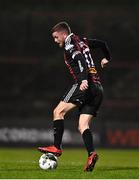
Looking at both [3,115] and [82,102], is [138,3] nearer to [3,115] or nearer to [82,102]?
[3,115]

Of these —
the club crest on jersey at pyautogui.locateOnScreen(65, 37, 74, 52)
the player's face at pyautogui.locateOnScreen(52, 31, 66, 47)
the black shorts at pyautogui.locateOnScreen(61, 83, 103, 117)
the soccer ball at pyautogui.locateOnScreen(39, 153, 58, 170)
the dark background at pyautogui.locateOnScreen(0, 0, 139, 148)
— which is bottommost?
the soccer ball at pyautogui.locateOnScreen(39, 153, 58, 170)

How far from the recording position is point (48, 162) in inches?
401

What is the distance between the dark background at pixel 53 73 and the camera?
20.9m

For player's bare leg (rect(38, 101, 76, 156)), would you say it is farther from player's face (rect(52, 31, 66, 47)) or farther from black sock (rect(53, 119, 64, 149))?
player's face (rect(52, 31, 66, 47))

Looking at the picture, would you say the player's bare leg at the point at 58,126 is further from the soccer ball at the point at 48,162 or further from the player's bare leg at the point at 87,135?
the player's bare leg at the point at 87,135

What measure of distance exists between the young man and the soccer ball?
0.07m

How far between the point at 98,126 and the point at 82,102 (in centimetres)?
1055

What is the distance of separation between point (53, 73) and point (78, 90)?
12.4 meters

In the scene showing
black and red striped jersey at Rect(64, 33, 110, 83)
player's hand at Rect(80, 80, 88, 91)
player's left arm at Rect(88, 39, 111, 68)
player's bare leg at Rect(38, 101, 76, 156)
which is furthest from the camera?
player's left arm at Rect(88, 39, 111, 68)

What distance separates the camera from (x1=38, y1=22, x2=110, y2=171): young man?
10.1m

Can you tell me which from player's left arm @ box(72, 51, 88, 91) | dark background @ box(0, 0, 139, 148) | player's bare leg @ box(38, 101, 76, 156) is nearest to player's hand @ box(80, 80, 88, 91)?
player's left arm @ box(72, 51, 88, 91)

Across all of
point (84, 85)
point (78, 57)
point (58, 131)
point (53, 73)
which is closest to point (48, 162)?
point (58, 131)

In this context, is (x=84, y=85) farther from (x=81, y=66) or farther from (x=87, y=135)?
(x=87, y=135)

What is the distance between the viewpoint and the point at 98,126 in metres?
20.9
